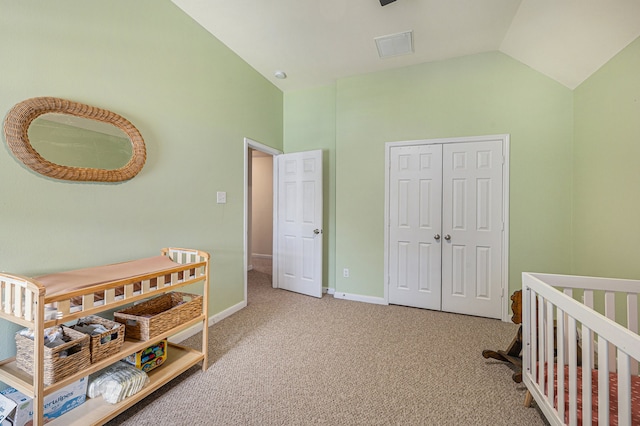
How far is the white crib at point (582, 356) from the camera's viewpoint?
90 cm

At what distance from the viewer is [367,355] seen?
2170mm

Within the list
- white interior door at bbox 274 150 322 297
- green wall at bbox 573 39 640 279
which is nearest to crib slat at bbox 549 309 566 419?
green wall at bbox 573 39 640 279

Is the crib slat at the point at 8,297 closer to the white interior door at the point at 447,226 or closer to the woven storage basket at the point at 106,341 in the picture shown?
the woven storage basket at the point at 106,341

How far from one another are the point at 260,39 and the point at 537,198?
11.0 ft

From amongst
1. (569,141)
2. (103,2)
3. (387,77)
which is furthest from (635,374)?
(103,2)

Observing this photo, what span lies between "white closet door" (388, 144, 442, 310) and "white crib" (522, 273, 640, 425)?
1462 mm

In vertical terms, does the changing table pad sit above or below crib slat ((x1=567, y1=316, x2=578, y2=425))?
above

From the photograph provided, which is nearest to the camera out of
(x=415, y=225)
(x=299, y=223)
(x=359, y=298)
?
(x=415, y=225)

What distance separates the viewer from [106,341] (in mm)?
1423

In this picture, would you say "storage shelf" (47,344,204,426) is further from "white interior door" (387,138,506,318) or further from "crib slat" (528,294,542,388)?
"white interior door" (387,138,506,318)

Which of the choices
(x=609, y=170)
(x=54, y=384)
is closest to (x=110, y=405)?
(x=54, y=384)

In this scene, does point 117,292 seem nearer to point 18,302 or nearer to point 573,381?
point 18,302

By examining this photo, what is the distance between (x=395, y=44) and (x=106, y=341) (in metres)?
3.43

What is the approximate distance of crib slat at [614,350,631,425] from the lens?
875 mm
